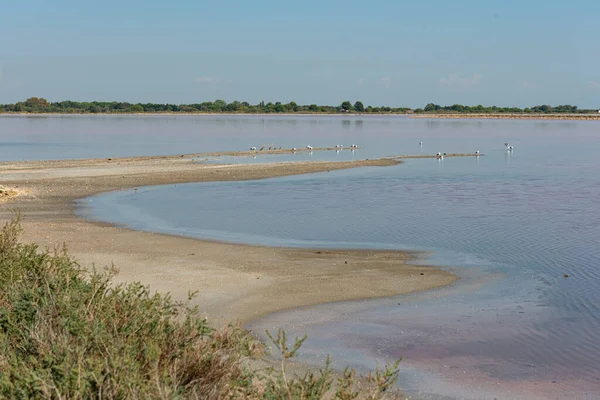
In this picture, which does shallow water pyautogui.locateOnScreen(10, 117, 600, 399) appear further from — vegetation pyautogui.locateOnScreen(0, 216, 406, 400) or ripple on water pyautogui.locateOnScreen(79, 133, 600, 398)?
vegetation pyautogui.locateOnScreen(0, 216, 406, 400)

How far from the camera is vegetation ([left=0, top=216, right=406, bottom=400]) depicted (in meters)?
4.90

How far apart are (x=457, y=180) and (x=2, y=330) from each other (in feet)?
96.8

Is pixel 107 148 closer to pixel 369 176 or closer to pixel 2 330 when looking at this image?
pixel 369 176

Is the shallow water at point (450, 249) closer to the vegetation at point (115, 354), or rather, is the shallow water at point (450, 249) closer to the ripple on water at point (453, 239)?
the ripple on water at point (453, 239)

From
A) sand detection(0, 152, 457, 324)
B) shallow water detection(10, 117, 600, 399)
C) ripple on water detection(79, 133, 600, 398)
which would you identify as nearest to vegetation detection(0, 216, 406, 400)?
shallow water detection(10, 117, 600, 399)

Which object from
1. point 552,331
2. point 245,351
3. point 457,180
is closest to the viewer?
point 245,351

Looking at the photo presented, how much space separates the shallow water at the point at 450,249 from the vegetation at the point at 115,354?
3108 millimetres

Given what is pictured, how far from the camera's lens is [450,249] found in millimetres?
16891

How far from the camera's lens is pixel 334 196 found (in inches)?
1077

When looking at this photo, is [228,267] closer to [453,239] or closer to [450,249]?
[450,249]

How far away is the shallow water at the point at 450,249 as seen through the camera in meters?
9.27

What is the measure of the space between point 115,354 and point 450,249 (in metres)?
12.4

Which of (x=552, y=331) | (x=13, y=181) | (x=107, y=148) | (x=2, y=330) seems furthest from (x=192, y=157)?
(x=2, y=330)

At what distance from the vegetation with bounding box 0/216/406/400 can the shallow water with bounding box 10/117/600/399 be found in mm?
3108
